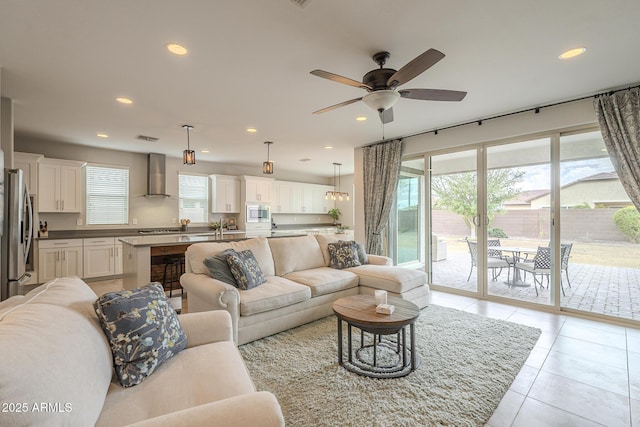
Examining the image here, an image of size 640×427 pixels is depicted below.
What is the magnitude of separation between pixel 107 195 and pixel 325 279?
515cm

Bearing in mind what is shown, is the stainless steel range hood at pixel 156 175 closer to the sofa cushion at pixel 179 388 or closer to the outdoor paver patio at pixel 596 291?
the sofa cushion at pixel 179 388

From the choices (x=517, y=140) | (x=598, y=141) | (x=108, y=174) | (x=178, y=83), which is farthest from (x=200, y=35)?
(x=108, y=174)

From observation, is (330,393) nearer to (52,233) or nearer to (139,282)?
(139,282)

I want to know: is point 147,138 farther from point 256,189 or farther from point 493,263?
point 493,263

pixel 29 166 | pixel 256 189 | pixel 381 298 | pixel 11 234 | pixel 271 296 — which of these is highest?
pixel 29 166

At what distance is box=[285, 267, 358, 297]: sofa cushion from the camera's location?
329 centimetres

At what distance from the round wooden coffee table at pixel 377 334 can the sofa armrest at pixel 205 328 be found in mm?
895

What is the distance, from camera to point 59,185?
5.15 metres

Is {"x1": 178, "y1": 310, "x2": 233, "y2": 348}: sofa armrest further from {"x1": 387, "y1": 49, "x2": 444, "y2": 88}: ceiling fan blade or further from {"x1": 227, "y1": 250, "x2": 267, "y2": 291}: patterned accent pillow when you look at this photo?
{"x1": 387, "y1": 49, "x2": 444, "y2": 88}: ceiling fan blade

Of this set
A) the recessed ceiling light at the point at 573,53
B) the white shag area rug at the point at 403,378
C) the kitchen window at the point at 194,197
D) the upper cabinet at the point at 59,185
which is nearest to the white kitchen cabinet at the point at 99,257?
the upper cabinet at the point at 59,185

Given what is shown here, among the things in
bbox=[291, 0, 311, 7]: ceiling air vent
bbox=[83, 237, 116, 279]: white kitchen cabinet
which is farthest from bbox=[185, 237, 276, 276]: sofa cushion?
bbox=[83, 237, 116, 279]: white kitchen cabinet

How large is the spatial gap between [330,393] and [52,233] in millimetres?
6070

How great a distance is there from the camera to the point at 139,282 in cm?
362

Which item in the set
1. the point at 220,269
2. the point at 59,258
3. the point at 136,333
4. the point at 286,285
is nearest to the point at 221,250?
the point at 220,269
